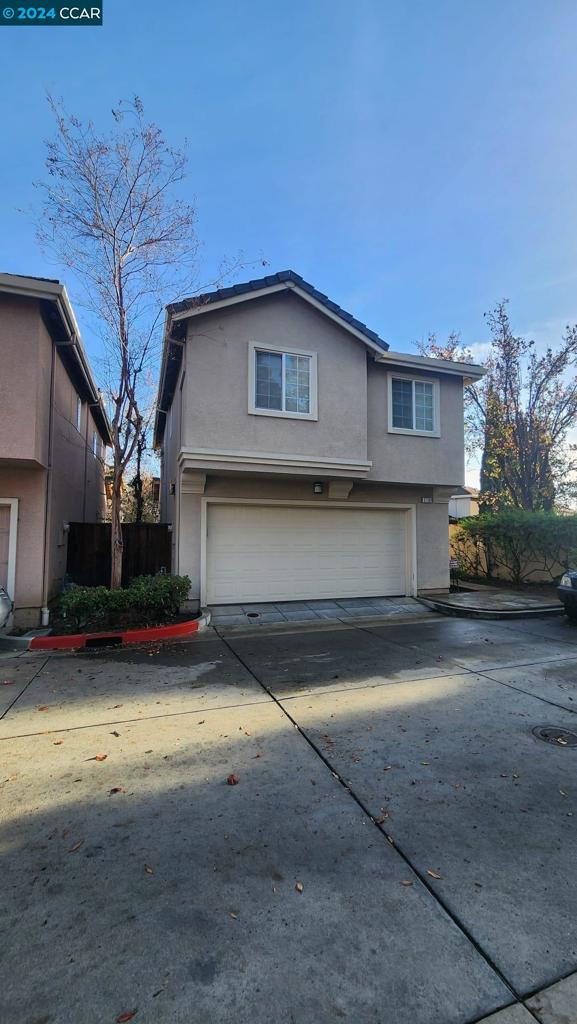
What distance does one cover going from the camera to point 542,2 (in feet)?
22.7

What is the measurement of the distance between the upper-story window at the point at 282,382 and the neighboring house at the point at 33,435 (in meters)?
3.60

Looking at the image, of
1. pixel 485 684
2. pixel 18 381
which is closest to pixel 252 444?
pixel 18 381

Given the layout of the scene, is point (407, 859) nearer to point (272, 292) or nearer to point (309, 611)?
point (309, 611)

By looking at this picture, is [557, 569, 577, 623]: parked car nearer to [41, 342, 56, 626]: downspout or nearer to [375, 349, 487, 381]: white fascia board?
[375, 349, 487, 381]: white fascia board

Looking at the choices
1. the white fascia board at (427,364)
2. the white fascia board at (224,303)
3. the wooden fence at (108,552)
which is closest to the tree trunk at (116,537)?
the wooden fence at (108,552)

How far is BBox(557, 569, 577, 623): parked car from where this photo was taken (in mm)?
8703

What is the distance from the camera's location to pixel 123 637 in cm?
745

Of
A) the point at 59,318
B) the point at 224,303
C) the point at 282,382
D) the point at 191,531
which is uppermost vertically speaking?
the point at 224,303

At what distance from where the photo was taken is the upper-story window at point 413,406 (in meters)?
11.0

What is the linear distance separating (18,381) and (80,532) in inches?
169

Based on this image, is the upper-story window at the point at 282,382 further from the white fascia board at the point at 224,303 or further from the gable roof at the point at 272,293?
the gable roof at the point at 272,293

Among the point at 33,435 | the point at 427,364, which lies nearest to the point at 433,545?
the point at 427,364

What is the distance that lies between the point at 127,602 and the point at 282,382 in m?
5.20

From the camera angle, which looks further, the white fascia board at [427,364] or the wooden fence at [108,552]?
the wooden fence at [108,552]
